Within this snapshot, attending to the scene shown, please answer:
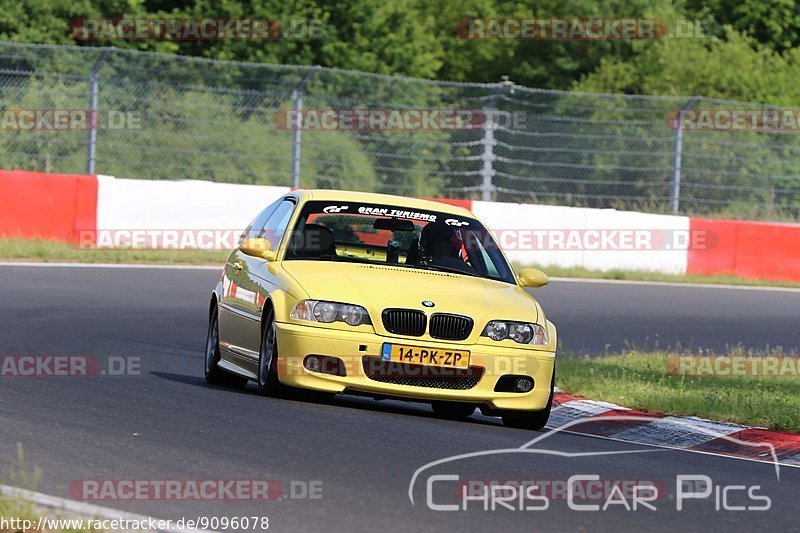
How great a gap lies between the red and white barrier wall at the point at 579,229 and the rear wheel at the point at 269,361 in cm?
1310

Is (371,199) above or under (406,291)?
above

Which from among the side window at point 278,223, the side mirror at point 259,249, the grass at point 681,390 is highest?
the side window at point 278,223

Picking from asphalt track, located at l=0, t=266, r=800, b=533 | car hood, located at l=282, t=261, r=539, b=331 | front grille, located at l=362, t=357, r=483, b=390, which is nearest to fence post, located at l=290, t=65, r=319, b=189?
asphalt track, located at l=0, t=266, r=800, b=533

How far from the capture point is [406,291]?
31.2 ft

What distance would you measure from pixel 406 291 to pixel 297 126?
15951 millimetres

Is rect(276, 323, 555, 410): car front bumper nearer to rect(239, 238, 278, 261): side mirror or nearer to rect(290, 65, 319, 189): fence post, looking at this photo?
rect(239, 238, 278, 261): side mirror

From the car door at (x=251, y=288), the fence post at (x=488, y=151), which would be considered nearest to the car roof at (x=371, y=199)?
the car door at (x=251, y=288)

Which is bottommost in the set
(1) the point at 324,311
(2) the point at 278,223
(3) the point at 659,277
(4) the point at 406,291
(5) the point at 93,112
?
(3) the point at 659,277

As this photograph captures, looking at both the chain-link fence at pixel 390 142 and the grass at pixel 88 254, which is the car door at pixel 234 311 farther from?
the chain-link fence at pixel 390 142

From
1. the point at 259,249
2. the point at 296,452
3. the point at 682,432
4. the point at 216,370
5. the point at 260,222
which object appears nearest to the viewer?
the point at 296,452

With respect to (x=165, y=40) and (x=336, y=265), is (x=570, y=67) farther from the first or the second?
(x=336, y=265)

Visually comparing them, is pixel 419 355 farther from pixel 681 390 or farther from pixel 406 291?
pixel 681 390

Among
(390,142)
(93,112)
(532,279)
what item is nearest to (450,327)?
(532,279)

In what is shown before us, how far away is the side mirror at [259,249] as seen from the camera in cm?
1018
